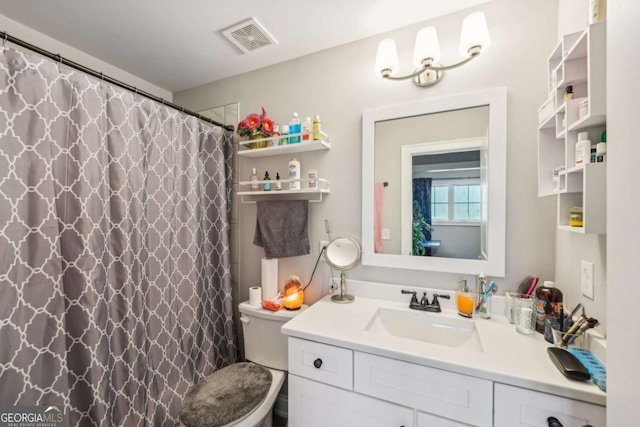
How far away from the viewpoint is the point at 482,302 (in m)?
1.16

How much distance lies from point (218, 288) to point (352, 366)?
3.58 ft

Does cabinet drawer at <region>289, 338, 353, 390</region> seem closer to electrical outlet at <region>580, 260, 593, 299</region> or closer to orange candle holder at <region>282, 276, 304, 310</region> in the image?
orange candle holder at <region>282, 276, 304, 310</region>

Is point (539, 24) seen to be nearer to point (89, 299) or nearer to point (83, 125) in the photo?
point (83, 125)

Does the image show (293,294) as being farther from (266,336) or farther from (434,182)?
(434,182)

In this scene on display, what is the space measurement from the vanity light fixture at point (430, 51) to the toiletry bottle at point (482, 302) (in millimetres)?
969

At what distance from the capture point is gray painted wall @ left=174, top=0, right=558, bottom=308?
45.1 inches

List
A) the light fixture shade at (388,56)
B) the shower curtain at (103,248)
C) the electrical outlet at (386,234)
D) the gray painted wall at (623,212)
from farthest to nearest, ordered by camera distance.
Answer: the electrical outlet at (386,234), the light fixture shade at (388,56), the shower curtain at (103,248), the gray painted wall at (623,212)

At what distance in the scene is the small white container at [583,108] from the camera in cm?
75

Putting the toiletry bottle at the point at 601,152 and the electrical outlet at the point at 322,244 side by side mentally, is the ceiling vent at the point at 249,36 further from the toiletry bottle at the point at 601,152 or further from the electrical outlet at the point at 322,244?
the toiletry bottle at the point at 601,152

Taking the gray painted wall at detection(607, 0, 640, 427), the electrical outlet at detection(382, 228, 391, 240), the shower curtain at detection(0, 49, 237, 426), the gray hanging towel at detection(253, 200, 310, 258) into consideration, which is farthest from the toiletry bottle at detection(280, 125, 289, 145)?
the gray painted wall at detection(607, 0, 640, 427)

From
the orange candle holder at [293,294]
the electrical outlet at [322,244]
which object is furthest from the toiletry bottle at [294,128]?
the orange candle holder at [293,294]

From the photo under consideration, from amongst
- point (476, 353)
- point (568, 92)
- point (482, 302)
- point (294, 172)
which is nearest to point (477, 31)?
point (568, 92)

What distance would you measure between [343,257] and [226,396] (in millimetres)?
842

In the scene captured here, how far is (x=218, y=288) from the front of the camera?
1.71 m
